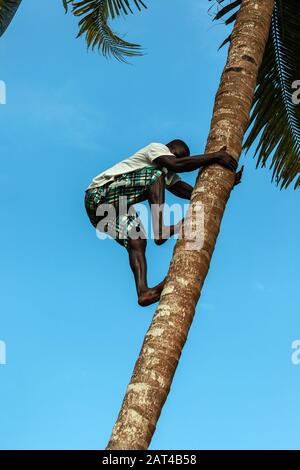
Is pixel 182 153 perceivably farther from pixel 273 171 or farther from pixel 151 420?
pixel 273 171

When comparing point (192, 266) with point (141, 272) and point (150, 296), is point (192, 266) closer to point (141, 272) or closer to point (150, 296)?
point (150, 296)

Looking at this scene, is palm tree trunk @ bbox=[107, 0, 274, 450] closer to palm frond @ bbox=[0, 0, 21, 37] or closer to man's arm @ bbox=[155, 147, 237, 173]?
man's arm @ bbox=[155, 147, 237, 173]

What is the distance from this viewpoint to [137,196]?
585 centimetres

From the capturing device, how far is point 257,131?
905 cm

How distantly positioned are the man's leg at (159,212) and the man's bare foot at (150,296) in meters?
0.47

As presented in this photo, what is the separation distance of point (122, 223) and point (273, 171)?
12.2 feet

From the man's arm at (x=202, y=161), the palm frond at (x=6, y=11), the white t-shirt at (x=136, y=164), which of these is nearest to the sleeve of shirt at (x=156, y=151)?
the white t-shirt at (x=136, y=164)

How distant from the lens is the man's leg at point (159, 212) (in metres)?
5.65

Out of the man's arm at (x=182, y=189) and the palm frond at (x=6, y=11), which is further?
the palm frond at (x=6, y=11)

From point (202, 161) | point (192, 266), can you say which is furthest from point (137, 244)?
point (192, 266)

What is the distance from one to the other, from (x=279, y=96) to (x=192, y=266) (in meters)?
5.08

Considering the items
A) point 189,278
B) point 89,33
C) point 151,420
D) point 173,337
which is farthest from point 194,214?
point 89,33

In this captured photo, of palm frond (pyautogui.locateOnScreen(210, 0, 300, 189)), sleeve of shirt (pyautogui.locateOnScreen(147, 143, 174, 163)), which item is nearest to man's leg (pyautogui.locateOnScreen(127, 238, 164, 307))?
sleeve of shirt (pyautogui.locateOnScreen(147, 143, 174, 163))

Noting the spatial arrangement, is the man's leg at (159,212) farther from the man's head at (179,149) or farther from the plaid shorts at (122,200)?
the man's head at (179,149)
